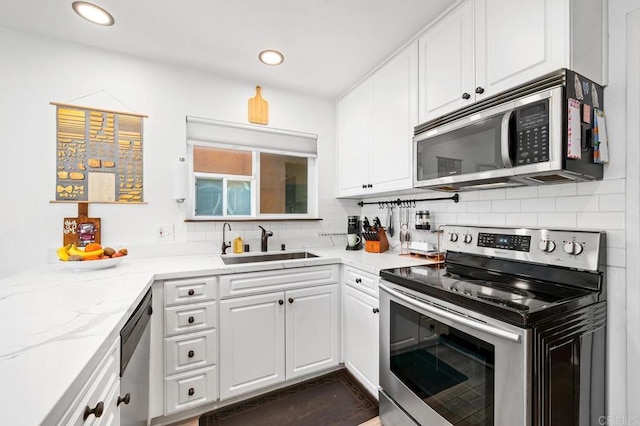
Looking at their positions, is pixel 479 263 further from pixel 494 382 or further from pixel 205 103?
pixel 205 103

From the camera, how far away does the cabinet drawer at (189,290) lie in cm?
167

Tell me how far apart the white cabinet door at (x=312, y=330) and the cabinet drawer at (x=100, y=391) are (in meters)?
1.16

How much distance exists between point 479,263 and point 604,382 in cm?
67

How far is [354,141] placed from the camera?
8.43ft

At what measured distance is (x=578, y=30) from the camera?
1.13m

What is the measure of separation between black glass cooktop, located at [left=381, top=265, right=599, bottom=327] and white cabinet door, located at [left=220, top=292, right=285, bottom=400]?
851 millimetres

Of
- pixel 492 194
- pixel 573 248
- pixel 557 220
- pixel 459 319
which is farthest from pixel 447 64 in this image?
pixel 459 319

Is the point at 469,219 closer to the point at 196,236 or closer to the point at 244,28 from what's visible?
the point at 244,28

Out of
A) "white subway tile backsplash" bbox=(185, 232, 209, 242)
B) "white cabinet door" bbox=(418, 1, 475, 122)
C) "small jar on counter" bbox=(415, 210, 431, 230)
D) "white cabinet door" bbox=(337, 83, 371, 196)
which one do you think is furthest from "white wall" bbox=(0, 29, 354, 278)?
"white cabinet door" bbox=(418, 1, 475, 122)

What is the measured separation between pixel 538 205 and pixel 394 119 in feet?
3.48

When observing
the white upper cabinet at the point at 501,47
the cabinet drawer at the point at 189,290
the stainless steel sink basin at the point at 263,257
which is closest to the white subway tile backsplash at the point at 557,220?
the white upper cabinet at the point at 501,47

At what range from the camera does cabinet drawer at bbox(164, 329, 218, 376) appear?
1666mm

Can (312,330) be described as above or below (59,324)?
below

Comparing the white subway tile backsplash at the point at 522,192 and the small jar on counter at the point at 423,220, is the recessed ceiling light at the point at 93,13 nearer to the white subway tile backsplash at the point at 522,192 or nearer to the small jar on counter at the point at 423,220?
the small jar on counter at the point at 423,220
